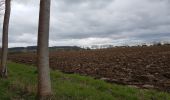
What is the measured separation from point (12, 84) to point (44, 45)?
153 inches

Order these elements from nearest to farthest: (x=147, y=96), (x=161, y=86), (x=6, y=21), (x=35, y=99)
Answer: (x=35, y=99), (x=147, y=96), (x=161, y=86), (x=6, y=21)

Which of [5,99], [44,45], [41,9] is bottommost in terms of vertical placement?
[5,99]

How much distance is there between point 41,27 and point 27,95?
237cm

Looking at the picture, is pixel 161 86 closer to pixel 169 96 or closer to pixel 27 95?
pixel 169 96

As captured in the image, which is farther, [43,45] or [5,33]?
[5,33]

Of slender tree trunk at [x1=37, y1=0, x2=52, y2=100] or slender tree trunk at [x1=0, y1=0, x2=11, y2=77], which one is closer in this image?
slender tree trunk at [x1=37, y1=0, x2=52, y2=100]

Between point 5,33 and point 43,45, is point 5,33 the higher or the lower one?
the higher one

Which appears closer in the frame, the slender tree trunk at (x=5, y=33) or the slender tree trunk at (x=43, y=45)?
the slender tree trunk at (x=43, y=45)

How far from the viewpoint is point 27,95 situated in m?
11.6

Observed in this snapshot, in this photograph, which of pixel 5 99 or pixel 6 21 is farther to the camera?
pixel 6 21

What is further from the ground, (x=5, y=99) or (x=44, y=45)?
(x=44, y=45)

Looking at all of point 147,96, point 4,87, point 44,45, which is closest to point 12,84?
point 4,87

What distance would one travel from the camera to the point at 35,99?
1098 centimetres

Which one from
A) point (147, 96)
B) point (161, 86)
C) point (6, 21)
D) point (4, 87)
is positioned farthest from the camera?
point (6, 21)
